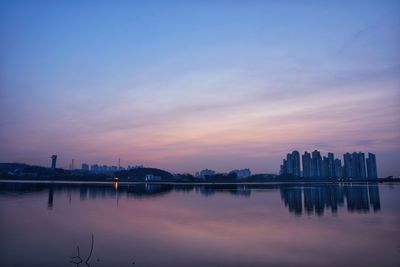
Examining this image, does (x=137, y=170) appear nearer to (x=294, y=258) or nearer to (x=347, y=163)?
(x=347, y=163)

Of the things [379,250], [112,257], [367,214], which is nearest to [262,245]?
[379,250]

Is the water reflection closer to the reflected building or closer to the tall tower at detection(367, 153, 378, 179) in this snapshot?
the reflected building

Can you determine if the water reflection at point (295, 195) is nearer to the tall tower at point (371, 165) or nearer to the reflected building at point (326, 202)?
the reflected building at point (326, 202)

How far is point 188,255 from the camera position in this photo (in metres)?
8.02

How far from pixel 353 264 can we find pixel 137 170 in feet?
342

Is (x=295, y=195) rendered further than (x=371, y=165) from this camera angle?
No

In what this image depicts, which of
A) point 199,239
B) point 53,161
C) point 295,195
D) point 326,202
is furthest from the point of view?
point 53,161

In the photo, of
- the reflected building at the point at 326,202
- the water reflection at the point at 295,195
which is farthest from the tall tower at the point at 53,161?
the reflected building at the point at 326,202

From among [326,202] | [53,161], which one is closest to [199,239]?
[326,202]

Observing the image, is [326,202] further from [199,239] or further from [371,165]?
[371,165]

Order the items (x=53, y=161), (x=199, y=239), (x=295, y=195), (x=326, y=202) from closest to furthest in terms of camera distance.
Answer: (x=199, y=239), (x=326, y=202), (x=295, y=195), (x=53, y=161)

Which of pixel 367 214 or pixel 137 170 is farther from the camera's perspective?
pixel 137 170

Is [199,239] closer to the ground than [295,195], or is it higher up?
closer to the ground

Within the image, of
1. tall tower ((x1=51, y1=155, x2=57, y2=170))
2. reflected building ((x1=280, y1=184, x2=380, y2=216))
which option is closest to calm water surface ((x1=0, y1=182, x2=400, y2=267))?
reflected building ((x1=280, y1=184, x2=380, y2=216))
